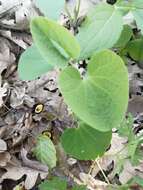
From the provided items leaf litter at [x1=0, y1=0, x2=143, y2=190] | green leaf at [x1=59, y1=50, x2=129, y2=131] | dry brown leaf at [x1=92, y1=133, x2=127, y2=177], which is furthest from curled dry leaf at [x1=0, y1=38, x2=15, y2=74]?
green leaf at [x1=59, y1=50, x2=129, y2=131]

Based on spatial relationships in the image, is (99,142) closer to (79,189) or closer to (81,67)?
(79,189)

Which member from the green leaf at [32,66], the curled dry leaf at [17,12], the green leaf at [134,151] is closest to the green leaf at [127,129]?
the green leaf at [134,151]

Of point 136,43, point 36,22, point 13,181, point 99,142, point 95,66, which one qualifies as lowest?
point 13,181

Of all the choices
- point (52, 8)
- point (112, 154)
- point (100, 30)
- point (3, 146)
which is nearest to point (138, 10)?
point (100, 30)

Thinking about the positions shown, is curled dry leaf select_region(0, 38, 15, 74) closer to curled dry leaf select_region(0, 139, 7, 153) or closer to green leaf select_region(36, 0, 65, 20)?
curled dry leaf select_region(0, 139, 7, 153)

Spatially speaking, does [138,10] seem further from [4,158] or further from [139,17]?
[4,158]

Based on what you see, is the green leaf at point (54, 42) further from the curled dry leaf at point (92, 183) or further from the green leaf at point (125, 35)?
the curled dry leaf at point (92, 183)

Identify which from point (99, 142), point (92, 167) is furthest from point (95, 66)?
point (92, 167)
